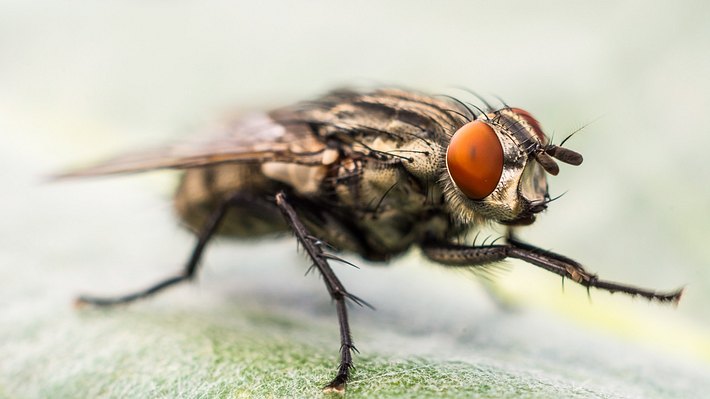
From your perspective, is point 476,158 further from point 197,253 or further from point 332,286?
point 197,253

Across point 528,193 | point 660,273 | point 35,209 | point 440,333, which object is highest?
point 528,193

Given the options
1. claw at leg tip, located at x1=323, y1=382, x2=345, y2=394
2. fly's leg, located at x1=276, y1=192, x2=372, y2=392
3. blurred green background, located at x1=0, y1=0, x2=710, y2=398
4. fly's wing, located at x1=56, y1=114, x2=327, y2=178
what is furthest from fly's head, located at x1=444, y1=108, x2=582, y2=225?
claw at leg tip, located at x1=323, y1=382, x2=345, y2=394

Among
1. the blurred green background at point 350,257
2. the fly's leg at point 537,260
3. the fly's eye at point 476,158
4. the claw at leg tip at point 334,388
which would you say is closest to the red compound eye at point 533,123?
the fly's eye at point 476,158

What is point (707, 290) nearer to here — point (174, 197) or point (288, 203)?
point (288, 203)

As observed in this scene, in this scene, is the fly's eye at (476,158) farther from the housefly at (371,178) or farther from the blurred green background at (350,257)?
the blurred green background at (350,257)

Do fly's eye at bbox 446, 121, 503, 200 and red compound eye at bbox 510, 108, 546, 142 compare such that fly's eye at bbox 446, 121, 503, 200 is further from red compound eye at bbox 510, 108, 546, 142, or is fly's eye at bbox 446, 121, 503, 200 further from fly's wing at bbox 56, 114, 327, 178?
fly's wing at bbox 56, 114, 327, 178

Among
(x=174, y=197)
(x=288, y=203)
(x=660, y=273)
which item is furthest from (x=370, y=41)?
(x=660, y=273)

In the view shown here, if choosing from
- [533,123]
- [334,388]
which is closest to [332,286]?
[334,388]
